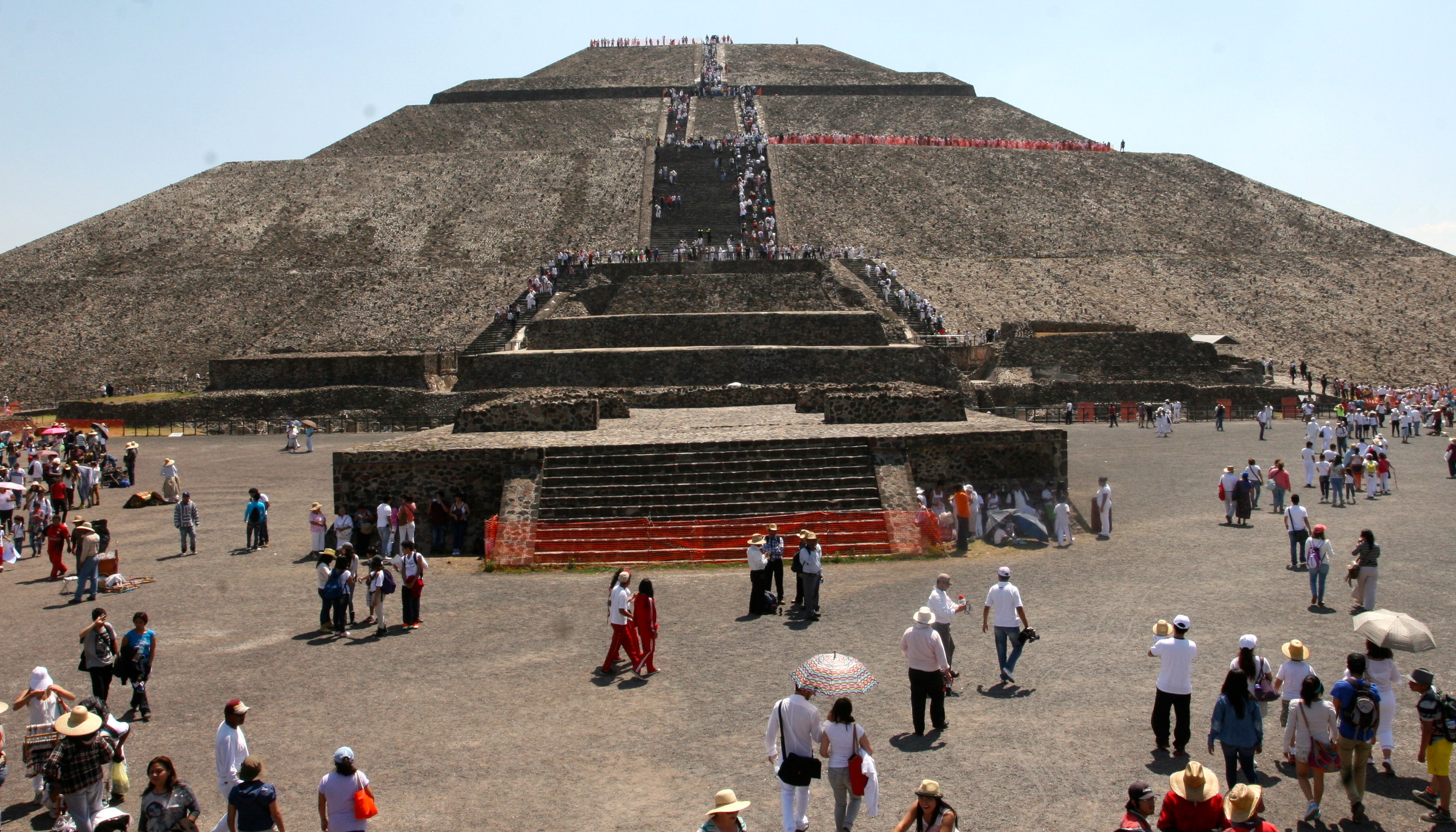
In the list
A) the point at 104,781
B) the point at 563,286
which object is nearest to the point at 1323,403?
the point at 563,286

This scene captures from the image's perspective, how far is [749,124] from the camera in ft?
187

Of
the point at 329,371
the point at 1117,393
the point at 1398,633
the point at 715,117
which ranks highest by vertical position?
the point at 715,117

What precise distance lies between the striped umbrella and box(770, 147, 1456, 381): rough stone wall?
28.6 m

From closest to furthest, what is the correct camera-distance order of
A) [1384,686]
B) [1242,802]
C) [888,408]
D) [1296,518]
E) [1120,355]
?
[1242,802], [1384,686], [1296,518], [888,408], [1120,355]

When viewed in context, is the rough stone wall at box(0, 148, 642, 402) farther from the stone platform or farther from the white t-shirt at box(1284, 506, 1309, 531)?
the white t-shirt at box(1284, 506, 1309, 531)

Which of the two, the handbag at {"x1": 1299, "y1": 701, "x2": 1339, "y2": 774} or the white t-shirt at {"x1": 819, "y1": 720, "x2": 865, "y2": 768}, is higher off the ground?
the white t-shirt at {"x1": 819, "y1": 720, "x2": 865, "y2": 768}

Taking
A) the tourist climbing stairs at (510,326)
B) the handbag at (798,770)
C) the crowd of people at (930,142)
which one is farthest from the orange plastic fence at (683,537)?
the crowd of people at (930,142)

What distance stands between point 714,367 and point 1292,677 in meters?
19.7

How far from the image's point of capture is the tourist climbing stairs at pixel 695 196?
40.8 meters

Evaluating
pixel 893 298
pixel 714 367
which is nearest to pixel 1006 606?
pixel 714 367

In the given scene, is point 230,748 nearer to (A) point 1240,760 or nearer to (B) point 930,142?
(A) point 1240,760

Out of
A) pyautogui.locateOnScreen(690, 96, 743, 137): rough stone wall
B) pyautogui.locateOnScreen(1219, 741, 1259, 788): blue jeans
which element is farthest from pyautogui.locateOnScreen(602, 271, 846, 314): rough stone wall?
pyautogui.locateOnScreen(1219, 741, 1259, 788): blue jeans

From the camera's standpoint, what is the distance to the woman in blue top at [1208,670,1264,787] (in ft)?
19.8

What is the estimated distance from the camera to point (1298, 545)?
1174 centimetres
